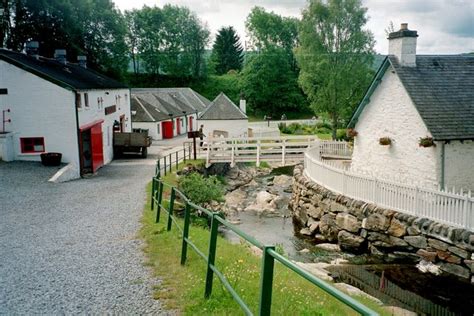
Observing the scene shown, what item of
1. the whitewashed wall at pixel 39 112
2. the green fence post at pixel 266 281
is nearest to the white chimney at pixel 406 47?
the green fence post at pixel 266 281

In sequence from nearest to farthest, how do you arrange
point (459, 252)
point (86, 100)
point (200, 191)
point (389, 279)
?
point (459, 252) < point (389, 279) < point (200, 191) < point (86, 100)

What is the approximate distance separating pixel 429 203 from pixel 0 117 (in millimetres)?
21708

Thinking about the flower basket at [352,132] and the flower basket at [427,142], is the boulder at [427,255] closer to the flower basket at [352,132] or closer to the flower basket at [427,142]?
the flower basket at [427,142]

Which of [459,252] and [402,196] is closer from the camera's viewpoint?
[459,252]

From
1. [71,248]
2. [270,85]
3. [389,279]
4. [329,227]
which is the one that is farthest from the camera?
[270,85]

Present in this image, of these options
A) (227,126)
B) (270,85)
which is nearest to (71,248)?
(227,126)

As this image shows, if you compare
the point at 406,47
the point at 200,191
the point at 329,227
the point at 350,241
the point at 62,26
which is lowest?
the point at 350,241

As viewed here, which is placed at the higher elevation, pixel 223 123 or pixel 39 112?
pixel 39 112

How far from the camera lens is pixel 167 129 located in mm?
48375

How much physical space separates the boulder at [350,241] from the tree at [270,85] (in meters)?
57.1

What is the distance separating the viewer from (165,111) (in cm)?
4975

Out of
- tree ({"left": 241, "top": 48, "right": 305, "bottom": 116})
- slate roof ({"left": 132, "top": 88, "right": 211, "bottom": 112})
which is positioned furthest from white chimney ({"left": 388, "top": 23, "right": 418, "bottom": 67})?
tree ({"left": 241, "top": 48, "right": 305, "bottom": 116})

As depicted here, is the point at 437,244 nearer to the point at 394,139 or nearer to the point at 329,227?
the point at 329,227

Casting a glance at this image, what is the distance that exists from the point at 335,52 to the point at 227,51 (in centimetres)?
5529
